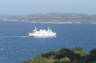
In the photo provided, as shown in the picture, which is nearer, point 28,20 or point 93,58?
point 93,58

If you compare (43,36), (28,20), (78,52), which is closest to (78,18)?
(28,20)

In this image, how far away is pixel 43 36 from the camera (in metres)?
93.9

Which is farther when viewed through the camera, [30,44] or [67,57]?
[30,44]

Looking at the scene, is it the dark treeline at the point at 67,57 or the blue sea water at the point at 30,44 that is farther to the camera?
the blue sea water at the point at 30,44

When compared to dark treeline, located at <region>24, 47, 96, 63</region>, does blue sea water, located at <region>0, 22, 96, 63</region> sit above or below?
below

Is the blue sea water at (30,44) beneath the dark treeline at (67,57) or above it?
beneath

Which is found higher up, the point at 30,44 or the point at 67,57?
the point at 67,57

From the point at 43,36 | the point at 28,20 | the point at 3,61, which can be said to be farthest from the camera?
the point at 28,20

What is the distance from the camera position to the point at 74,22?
172625mm

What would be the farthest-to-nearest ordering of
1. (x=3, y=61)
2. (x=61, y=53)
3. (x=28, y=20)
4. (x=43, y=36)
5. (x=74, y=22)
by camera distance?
(x=28, y=20) → (x=74, y=22) → (x=43, y=36) → (x=3, y=61) → (x=61, y=53)

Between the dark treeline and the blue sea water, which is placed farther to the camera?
the blue sea water

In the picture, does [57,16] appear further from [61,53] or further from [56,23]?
[61,53]

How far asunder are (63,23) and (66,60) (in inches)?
6018

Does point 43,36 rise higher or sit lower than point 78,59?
lower
